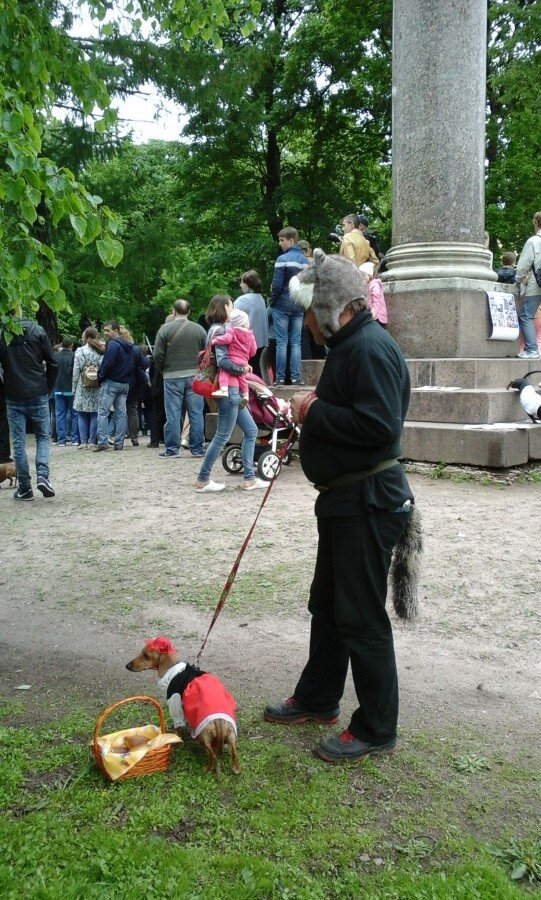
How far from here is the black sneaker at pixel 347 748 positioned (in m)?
3.59

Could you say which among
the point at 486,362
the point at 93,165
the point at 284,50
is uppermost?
the point at 284,50

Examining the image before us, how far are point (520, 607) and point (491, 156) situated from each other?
2047cm

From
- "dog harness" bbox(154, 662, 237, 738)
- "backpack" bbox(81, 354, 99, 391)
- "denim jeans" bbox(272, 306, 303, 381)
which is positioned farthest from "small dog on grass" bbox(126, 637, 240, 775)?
"backpack" bbox(81, 354, 99, 391)

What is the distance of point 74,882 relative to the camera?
9.21 ft

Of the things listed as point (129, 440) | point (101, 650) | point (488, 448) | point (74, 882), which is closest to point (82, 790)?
point (74, 882)

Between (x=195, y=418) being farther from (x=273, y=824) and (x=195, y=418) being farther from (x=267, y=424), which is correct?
(x=273, y=824)

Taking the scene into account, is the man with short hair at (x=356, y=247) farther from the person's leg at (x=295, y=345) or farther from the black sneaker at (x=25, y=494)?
the black sneaker at (x=25, y=494)

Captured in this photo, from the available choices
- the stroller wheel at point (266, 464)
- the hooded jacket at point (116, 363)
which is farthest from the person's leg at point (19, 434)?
the hooded jacket at point (116, 363)

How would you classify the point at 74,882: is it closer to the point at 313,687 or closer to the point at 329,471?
the point at 313,687

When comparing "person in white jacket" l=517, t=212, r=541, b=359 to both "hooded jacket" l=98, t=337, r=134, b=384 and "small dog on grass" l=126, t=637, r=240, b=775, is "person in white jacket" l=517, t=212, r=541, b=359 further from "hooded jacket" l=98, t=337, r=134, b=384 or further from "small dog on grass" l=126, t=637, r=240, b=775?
"small dog on grass" l=126, t=637, r=240, b=775

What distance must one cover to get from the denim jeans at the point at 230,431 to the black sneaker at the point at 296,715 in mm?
5134

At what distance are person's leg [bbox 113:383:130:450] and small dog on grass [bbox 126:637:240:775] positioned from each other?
10.3 meters

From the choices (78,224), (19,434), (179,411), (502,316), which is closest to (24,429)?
(19,434)

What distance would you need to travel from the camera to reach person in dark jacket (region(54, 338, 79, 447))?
15875mm
